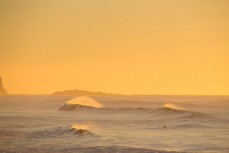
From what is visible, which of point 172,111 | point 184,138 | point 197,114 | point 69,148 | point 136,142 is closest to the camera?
point 69,148

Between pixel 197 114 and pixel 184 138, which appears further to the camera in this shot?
pixel 197 114

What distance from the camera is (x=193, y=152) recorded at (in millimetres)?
21234

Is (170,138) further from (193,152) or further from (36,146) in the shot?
(36,146)

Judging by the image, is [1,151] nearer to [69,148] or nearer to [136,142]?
[69,148]

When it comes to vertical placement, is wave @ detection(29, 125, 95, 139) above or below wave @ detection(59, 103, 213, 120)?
below

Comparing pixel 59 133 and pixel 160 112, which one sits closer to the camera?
pixel 59 133

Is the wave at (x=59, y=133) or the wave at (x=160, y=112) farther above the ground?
the wave at (x=160, y=112)

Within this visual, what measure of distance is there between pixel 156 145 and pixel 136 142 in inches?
74.8

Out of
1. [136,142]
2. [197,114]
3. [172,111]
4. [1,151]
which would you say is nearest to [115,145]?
[136,142]

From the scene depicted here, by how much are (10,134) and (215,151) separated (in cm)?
1696

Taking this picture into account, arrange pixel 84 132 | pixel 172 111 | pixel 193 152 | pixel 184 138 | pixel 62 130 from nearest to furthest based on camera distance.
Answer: pixel 193 152
pixel 184 138
pixel 84 132
pixel 62 130
pixel 172 111

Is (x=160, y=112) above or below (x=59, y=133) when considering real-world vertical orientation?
above

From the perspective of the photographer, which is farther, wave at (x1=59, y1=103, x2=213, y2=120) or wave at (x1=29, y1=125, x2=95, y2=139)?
wave at (x1=59, y1=103, x2=213, y2=120)

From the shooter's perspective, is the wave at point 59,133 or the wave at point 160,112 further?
the wave at point 160,112
